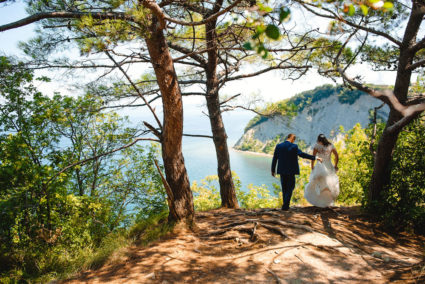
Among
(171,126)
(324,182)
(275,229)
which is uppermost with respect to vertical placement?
(171,126)

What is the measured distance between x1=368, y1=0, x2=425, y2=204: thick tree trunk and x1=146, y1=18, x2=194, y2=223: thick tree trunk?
346cm

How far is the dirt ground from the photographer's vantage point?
2.59 m

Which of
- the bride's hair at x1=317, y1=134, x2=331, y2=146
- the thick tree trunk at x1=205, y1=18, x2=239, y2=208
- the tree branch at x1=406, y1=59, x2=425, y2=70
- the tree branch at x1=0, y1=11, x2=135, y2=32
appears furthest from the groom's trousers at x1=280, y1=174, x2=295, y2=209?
the tree branch at x1=0, y1=11, x2=135, y2=32

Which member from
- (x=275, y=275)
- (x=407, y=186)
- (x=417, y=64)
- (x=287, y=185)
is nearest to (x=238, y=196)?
(x=287, y=185)

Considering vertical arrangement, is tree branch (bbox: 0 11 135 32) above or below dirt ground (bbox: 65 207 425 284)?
above

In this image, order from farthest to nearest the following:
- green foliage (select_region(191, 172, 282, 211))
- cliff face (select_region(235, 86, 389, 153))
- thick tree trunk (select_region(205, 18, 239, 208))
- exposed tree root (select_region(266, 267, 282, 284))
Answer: cliff face (select_region(235, 86, 389, 153))
green foliage (select_region(191, 172, 282, 211))
thick tree trunk (select_region(205, 18, 239, 208))
exposed tree root (select_region(266, 267, 282, 284))

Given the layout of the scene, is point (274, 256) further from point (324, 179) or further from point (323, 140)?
point (323, 140)

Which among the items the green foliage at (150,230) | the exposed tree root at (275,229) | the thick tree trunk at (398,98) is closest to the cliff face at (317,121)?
the thick tree trunk at (398,98)

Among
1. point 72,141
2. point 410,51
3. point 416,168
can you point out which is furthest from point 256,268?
point 72,141

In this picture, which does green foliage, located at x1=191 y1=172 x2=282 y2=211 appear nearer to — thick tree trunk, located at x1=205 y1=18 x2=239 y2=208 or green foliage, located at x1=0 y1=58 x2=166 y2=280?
green foliage, located at x1=0 y1=58 x2=166 y2=280

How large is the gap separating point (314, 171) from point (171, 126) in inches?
125

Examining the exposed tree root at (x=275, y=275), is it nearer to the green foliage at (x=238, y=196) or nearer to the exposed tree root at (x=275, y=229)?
the exposed tree root at (x=275, y=229)

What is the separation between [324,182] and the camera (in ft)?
16.3

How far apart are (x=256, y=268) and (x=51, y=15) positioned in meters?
3.66
